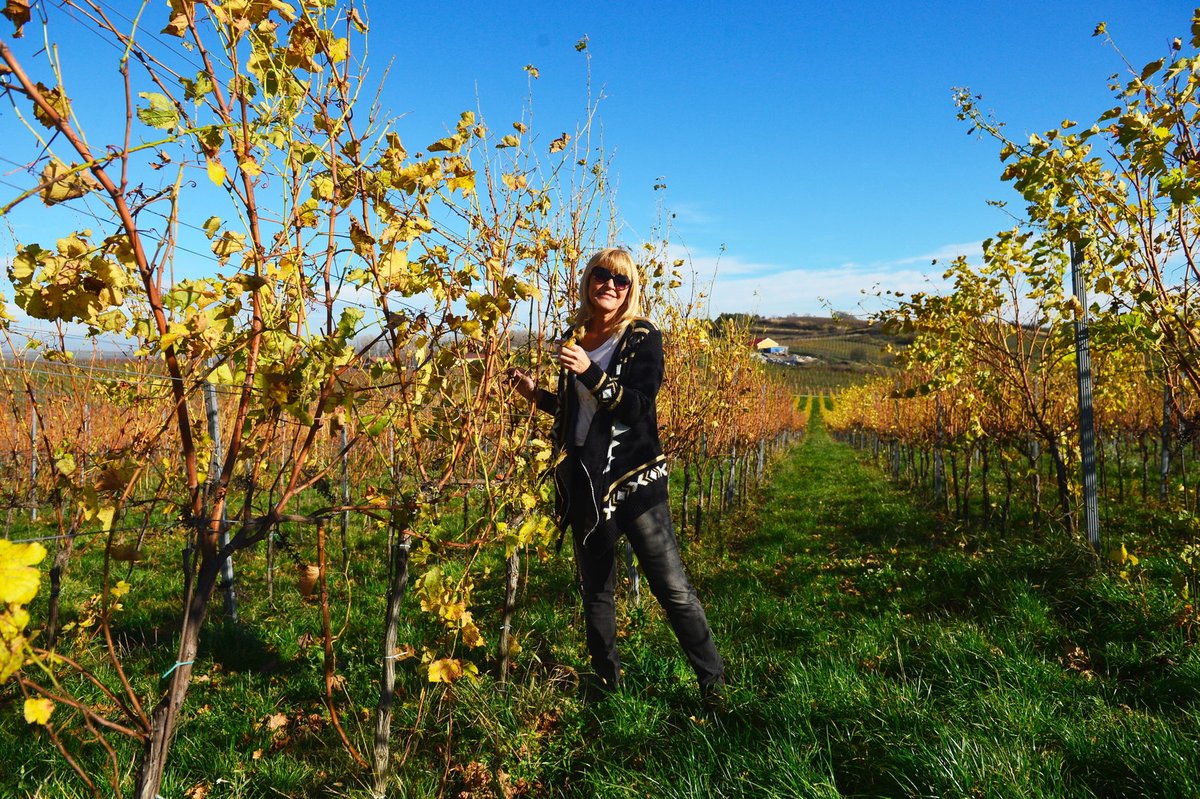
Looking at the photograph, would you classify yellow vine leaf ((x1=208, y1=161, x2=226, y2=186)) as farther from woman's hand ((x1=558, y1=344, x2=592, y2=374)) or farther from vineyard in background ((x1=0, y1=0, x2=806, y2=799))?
woman's hand ((x1=558, y1=344, x2=592, y2=374))

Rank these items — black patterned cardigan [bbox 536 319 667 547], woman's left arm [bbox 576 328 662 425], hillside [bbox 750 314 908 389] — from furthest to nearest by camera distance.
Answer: hillside [bbox 750 314 908 389]
black patterned cardigan [bbox 536 319 667 547]
woman's left arm [bbox 576 328 662 425]

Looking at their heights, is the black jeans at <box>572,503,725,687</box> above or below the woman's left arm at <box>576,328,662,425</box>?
below

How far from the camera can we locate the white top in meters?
2.47

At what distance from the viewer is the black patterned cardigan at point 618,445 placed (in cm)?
244

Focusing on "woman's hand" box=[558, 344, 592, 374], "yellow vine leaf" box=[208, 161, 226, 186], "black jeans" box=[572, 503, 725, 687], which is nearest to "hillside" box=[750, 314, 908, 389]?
"black jeans" box=[572, 503, 725, 687]

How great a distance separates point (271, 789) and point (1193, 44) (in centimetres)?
453

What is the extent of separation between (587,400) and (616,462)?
272mm

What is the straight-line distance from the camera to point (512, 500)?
2.40 metres

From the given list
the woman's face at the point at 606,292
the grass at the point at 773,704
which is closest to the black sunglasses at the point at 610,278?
the woman's face at the point at 606,292

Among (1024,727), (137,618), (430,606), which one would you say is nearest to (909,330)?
(1024,727)

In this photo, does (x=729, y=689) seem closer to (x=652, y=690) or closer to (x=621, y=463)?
(x=652, y=690)

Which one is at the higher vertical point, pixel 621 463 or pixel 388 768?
pixel 621 463

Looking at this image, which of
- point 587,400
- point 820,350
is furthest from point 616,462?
point 820,350

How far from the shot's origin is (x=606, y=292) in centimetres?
258
